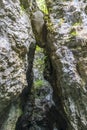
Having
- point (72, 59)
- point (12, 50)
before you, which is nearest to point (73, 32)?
point (72, 59)

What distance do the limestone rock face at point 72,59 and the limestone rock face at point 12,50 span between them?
0.71 metres

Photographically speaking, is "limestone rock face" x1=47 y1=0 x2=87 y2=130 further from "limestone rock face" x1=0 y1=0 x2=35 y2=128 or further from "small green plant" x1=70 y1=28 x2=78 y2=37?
"limestone rock face" x1=0 y1=0 x2=35 y2=128

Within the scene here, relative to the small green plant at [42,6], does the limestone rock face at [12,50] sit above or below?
below

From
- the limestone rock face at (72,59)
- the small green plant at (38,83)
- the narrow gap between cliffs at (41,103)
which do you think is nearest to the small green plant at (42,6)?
the narrow gap between cliffs at (41,103)

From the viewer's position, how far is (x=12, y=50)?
4637 mm

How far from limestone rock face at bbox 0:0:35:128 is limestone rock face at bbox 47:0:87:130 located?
71cm

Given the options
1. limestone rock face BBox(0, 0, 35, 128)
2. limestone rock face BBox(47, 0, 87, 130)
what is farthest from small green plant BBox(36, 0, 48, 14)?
limestone rock face BBox(0, 0, 35, 128)

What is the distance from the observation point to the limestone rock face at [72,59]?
5.11 m

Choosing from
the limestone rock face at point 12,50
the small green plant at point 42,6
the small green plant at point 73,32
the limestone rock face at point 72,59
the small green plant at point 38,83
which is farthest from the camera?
the small green plant at point 38,83

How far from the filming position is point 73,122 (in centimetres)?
513

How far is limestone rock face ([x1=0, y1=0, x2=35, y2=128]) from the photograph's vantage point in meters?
4.38

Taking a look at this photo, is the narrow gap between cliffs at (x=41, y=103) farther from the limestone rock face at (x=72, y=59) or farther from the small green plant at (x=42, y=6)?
the limestone rock face at (x=72, y=59)

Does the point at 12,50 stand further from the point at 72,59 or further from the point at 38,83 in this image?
the point at 38,83

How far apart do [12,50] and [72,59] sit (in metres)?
1.27
